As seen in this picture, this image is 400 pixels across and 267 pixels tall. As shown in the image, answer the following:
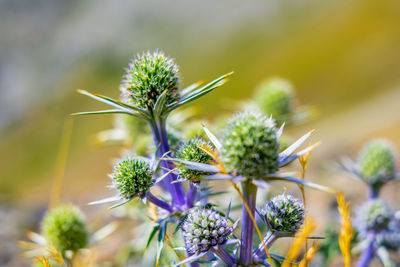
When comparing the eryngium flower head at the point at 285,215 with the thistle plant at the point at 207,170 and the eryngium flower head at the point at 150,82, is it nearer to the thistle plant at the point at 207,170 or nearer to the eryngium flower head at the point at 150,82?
the thistle plant at the point at 207,170

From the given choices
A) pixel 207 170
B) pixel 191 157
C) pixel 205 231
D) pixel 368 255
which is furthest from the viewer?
pixel 368 255

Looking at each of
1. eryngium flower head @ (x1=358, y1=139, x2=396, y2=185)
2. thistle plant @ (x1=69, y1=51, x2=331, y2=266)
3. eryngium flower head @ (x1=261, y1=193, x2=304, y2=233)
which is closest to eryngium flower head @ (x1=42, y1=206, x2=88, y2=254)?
thistle plant @ (x1=69, y1=51, x2=331, y2=266)

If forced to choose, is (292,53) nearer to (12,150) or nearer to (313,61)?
(313,61)

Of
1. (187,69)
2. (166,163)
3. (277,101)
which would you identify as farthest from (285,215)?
(187,69)

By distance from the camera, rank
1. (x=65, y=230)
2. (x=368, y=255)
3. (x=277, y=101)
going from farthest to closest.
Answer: (x=277, y=101) → (x=65, y=230) → (x=368, y=255)

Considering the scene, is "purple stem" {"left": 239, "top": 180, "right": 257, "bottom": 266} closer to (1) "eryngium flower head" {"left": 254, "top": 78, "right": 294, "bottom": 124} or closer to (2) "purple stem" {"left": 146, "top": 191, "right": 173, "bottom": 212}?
(2) "purple stem" {"left": 146, "top": 191, "right": 173, "bottom": 212}

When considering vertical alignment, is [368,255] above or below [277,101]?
below

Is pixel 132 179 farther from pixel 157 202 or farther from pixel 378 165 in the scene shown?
pixel 378 165
